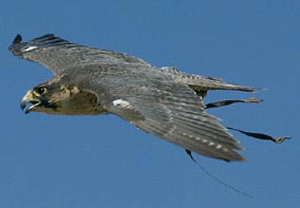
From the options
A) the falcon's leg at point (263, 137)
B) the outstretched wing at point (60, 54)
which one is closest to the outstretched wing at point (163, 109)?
the falcon's leg at point (263, 137)

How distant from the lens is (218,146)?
8133 mm

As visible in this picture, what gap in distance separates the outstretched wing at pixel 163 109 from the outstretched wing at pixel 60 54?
1.51 meters

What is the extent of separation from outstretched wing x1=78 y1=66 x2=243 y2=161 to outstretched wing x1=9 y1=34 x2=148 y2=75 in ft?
4.95

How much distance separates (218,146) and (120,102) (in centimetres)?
157

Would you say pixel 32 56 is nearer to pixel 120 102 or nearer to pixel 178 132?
pixel 120 102

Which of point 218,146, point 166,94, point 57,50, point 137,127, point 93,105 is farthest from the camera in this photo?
point 57,50

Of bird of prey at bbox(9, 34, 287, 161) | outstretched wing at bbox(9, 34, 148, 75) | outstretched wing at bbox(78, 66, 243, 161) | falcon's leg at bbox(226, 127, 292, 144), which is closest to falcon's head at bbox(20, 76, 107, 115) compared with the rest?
bird of prey at bbox(9, 34, 287, 161)

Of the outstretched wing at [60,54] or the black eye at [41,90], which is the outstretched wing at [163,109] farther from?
the outstretched wing at [60,54]

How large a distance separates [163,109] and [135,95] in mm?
439

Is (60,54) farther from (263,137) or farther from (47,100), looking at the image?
(263,137)

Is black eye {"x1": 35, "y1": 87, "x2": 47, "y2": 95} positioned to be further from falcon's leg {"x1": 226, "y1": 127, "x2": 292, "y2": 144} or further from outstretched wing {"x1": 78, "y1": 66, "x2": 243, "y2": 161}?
falcon's leg {"x1": 226, "y1": 127, "x2": 292, "y2": 144}

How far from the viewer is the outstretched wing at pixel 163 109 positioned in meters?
8.27

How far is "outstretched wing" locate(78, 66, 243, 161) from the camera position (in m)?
8.27

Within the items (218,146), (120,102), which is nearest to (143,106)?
(120,102)
